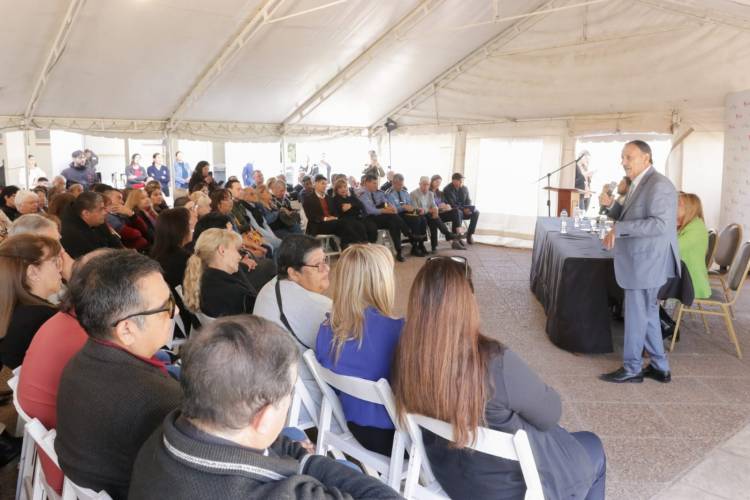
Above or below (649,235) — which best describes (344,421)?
below

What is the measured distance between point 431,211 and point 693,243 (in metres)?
5.23

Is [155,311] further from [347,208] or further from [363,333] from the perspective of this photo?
[347,208]

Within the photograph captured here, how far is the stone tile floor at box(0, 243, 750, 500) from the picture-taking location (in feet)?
8.43

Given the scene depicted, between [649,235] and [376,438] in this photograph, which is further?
[649,235]

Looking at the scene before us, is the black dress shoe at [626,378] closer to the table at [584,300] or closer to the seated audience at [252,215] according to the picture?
the table at [584,300]

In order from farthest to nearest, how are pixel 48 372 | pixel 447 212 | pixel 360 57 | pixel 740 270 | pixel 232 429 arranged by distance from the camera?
pixel 447 212 < pixel 360 57 < pixel 740 270 < pixel 48 372 < pixel 232 429

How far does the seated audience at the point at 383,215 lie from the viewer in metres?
8.59

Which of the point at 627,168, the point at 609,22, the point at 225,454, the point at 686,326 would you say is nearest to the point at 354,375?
the point at 225,454

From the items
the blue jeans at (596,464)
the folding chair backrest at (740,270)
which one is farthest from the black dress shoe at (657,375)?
the blue jeans at (596,464)

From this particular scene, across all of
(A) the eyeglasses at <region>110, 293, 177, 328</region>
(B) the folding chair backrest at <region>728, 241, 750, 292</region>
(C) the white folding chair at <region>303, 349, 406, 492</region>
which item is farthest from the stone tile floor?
(A) the eyeglasses at <region>110, 293, 177, 328</region>

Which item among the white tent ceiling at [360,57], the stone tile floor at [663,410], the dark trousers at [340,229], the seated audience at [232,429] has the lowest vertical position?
the stone tile floor at [663,410]

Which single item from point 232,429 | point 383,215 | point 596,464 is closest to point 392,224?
point 383,215

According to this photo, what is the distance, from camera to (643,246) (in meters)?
3.48

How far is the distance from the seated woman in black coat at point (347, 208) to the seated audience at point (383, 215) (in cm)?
22
